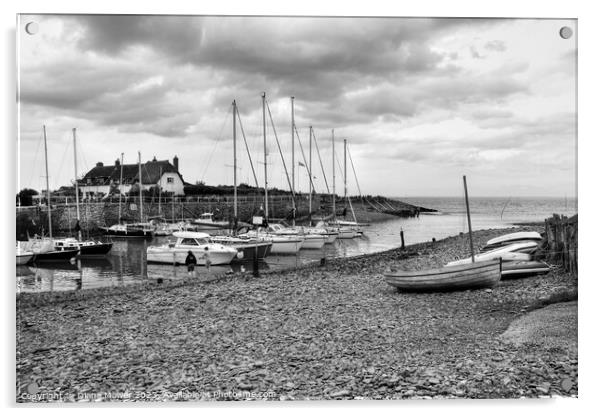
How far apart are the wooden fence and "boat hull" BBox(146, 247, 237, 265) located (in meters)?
10.4

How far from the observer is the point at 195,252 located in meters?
17.8

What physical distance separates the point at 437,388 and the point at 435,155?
3048mm

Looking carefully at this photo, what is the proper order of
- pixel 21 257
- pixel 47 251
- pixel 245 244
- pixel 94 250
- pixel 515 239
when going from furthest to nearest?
1. pixel 94 250
2. pixel 245 244
3. pixel 47 251
4. pixel 515 239
5. pixel 21 257

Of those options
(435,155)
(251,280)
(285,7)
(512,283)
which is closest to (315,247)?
(251,280)

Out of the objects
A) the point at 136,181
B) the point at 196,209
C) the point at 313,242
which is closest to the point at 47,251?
the point at 313,242

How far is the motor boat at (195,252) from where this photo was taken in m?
17.7

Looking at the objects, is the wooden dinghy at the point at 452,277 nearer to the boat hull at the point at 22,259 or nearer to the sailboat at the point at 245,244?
the boat hull at the point at 22,259

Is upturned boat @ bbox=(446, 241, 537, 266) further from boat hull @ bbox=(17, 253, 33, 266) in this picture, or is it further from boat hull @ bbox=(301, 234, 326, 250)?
boat hull @ bbox=(301, 234, 326, 250)

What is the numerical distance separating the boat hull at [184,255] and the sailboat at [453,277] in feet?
33.1

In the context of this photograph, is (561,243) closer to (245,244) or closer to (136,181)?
(245,244)

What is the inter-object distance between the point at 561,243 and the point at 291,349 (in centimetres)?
632

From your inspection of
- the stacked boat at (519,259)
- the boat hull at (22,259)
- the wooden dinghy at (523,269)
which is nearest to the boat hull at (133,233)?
the boat hull at (22,259)

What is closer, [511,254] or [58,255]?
[511,254]
